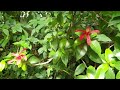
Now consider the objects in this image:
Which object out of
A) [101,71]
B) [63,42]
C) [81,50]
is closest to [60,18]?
[63,42]

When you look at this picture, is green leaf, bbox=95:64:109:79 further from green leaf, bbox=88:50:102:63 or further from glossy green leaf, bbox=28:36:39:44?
glossy green leaf, bbox=28:36:39:44

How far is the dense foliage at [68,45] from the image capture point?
2.94 feet

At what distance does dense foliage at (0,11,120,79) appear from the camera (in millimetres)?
896

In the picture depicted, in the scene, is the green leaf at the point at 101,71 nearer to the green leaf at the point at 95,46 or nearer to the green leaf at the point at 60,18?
the green leaf at the point at 95,46

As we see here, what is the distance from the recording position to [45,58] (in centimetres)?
134

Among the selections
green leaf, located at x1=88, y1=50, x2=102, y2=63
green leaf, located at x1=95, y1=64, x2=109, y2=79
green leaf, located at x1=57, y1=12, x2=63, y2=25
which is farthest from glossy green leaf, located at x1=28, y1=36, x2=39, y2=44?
green leaf, located at x1=95, y1=64, x2=109, y2=79

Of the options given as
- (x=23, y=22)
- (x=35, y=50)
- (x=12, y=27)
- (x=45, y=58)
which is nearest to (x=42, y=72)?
(x=45, y=58)

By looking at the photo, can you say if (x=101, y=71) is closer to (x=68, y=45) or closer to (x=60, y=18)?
(x=68, y=45)

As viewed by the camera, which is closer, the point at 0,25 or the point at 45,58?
the point at 45,58

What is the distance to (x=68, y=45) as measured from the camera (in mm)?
1035

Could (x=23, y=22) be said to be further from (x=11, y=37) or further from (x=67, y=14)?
(x=67, y=14)

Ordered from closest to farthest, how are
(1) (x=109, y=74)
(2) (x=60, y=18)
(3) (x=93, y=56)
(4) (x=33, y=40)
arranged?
(1) (x=109, y=74)
(3) (x=93, y=56)
(2) (x=60, y=18)
(4) (x=33, y=40)
